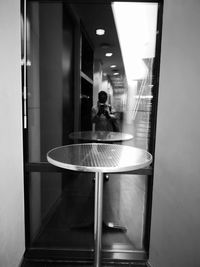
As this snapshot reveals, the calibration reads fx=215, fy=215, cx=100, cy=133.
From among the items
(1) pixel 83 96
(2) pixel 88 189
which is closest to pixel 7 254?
(2) pixel 88 189

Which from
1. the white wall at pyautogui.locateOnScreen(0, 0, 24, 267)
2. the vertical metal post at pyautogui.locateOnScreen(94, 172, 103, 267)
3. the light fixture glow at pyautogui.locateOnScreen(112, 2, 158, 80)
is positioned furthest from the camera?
the light fixture glow at pyautogui.locateOnScreen(112, 2, 158, 80)

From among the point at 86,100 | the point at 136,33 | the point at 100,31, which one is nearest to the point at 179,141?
the point at 86,100

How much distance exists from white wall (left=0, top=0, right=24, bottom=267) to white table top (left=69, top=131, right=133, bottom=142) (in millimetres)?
525

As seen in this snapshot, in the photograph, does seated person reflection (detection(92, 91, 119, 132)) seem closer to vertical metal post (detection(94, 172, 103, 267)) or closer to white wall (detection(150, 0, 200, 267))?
white wall (detection(150, 0, 200, 267))

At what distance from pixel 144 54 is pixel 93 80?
0.50m

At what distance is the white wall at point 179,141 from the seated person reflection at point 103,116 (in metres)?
0.46

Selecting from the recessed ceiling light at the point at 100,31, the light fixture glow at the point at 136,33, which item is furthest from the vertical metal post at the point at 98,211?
the recessed ceiling light at the point at 100,31

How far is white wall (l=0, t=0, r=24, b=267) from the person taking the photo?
1.43 m

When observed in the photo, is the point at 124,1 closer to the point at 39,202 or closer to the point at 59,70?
the point at 59,70

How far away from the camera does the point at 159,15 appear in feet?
5.69

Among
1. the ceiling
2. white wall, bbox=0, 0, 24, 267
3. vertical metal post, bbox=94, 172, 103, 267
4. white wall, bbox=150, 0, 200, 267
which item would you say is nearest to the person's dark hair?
the ceiling

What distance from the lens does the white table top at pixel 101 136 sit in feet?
6.13

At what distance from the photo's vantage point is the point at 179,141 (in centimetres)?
155

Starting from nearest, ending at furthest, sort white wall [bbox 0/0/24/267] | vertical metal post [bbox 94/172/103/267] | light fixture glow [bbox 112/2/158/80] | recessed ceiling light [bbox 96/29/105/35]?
vertical metal post [bbox 94/172/103/267] → white wall [bbox 0/0/24/267] → light fixture glow [bbox 112/2/158/80] → recessed ceiling light [bbox 96/29/105/35]
